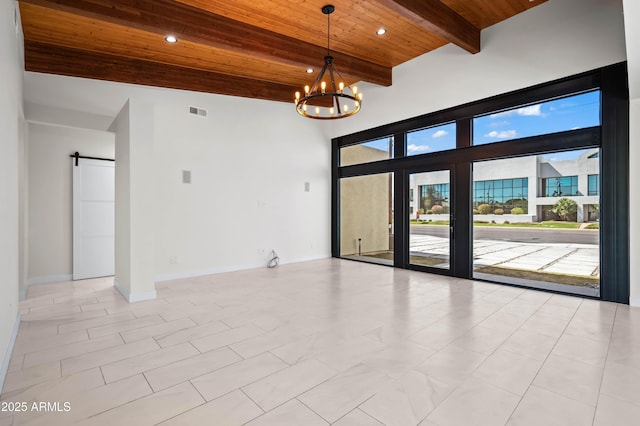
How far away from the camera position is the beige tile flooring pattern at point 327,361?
2117 mm

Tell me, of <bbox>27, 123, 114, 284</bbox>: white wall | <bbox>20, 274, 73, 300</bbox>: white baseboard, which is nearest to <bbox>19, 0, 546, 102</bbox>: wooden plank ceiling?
<bbox>27, 123, 114, 284</bbox>: white wall

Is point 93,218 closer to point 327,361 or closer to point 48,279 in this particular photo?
point 48,279

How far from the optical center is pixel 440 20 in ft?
15.5

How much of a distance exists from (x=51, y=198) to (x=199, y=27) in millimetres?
4176

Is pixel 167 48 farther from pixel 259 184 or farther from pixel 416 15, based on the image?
pixel 416 15

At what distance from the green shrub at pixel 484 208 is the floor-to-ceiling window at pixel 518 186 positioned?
0.05ft

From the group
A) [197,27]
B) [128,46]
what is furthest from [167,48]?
[197,27]

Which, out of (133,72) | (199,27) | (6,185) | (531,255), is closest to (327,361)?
(6,185)

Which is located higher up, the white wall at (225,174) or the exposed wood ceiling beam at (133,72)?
the exposed wood ceiling beam at (133,72)

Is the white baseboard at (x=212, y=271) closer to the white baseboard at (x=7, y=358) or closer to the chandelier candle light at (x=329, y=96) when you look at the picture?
the white baseboard at (x=7, y=358)

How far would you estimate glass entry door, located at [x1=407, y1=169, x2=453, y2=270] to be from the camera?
636cm

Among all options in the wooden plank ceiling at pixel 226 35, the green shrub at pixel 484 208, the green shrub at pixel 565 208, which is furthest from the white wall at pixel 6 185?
the green shrub at pixel 565 208

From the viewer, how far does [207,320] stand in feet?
12.7

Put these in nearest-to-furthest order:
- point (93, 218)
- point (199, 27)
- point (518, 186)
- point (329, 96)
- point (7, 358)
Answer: point (7, 358), point (199, 27), point (329, 96), point (518, 186), point (93, 218)
